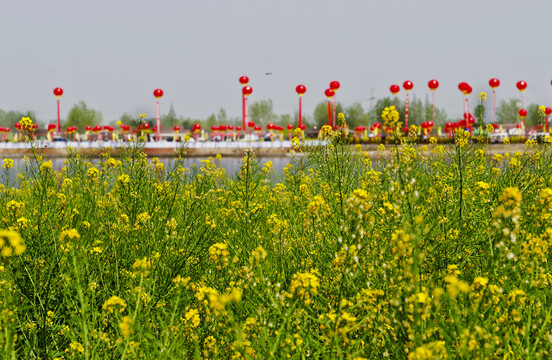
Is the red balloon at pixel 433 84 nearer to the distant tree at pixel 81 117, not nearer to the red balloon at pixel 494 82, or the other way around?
the red balloon at pixel 494 82

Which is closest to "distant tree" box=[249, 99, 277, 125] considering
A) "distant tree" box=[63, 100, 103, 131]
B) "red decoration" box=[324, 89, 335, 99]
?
"distant tree" box=[63, 100, 103, 131]

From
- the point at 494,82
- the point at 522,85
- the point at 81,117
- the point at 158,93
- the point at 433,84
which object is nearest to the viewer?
the point at 494,82

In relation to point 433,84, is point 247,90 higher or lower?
higher

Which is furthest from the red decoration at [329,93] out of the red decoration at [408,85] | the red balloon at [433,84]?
the red balloon at [433,84]

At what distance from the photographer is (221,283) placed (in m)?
3.08

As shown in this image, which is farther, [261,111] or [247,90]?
[261,111]

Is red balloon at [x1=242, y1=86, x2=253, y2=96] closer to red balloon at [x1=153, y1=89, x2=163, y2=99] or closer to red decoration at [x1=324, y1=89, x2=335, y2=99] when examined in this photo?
red decoration at [x1=324, y1=89, x2=335, y2=99]

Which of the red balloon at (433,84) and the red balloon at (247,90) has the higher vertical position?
the red balloon at (247,90)

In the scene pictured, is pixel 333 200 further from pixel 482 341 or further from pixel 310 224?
pixel 482 341

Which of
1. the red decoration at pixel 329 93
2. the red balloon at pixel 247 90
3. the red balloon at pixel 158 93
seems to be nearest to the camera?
the red decoration at pixel 329 93

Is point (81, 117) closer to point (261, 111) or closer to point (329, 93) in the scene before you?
point (261, 111)

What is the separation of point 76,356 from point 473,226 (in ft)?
9.74

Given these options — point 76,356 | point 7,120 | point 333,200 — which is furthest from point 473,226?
point 7,120

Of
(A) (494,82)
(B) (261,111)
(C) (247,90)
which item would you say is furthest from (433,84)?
(B) (261,111)
